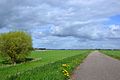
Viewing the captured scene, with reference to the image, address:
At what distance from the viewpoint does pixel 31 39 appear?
6500 centimetres

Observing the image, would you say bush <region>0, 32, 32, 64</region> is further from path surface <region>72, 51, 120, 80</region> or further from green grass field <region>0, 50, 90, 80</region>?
path surface <region>72, 51, 120, 80</region>

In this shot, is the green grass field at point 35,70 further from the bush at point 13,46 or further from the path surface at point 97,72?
the bush at point 13,46

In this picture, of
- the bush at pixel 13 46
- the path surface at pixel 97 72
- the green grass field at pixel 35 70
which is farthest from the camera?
the bush at pixel 13 46

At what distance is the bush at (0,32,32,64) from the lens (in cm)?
5800

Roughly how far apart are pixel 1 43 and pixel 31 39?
8179 millimetres

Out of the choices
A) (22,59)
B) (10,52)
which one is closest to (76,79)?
(10,52)

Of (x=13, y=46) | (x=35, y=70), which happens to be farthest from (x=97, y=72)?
(x=13, y=46)

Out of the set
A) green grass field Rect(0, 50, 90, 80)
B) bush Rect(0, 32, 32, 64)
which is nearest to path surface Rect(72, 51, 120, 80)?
green grass field Rect(0, 50, 90, 80)

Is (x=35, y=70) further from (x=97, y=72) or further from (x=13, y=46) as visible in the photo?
(x=13, y=46)

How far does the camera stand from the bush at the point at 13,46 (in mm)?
58000

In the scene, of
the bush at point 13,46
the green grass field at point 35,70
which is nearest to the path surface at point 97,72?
the green grass field at point 35,70

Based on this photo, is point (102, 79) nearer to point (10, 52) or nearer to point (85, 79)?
point (85, 79)

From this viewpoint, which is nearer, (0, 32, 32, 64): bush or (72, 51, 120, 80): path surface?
(72, 51, 120, 80): path surface

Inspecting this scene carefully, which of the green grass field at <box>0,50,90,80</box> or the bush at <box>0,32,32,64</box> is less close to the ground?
the bush at <box>0,32,32,64</box>
